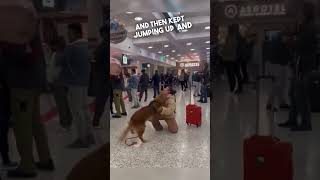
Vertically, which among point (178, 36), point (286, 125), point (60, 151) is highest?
point (178, 36)

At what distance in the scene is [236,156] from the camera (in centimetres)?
249

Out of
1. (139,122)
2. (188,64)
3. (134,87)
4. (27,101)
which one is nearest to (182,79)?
(188,64)

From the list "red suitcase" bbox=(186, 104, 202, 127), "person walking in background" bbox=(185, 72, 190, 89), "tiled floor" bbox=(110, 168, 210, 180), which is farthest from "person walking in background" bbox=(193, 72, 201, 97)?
"tiled floor" bbox=(110, 168, 210, 180)

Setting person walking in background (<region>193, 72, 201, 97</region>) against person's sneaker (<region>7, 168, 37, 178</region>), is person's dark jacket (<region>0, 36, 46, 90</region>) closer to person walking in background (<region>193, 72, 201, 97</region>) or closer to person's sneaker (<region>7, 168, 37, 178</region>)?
person's sneaker (<region>7, 168, 37, 178</region>)

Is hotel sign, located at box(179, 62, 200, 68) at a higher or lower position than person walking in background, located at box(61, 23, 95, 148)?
higher

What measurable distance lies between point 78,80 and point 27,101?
39 cm

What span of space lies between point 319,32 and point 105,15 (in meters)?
1.55

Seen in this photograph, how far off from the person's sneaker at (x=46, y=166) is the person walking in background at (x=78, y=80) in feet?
0.65

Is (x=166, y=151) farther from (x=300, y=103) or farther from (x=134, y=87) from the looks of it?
(x=134, y=87)

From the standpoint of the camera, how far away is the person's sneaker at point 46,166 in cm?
241

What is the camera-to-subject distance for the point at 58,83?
93.2 inches

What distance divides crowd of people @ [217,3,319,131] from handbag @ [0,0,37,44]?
1.37 m

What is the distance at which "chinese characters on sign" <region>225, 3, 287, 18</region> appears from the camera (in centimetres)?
235

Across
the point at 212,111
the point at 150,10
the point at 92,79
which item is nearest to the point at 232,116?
the point at 212,111
